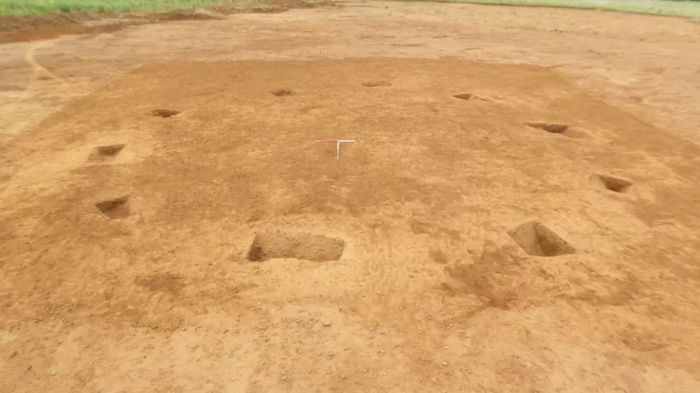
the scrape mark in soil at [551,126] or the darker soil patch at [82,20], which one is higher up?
the darker soil patch at [82,20]

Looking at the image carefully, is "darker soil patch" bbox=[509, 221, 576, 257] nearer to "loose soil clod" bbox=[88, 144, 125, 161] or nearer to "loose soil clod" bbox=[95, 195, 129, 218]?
"loose soil clod" bbox=[95, 195, 129, 218]

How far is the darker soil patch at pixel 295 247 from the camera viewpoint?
325 cm

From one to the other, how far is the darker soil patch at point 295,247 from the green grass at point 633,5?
21.0 m

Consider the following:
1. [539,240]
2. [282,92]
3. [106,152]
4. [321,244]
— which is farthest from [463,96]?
[106,152]

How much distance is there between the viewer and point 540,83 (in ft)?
25.5

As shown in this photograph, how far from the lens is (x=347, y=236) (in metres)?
3.40

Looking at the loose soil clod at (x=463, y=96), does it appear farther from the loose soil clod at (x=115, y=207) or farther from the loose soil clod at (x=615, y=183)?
the loose soil clod at (x=115, y=207)

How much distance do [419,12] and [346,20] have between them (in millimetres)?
4592

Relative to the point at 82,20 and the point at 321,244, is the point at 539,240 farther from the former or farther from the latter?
the point at 82,20

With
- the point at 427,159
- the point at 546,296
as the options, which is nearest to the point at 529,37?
the point at 427,159

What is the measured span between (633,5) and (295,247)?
78.4 ft

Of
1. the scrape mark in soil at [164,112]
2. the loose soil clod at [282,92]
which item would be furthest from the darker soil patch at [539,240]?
the scrape mark in soil at [164,112]

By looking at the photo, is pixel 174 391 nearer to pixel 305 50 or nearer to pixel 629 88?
pixel 629 88

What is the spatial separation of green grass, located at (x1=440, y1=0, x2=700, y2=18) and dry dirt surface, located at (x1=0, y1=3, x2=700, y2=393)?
1464cm
